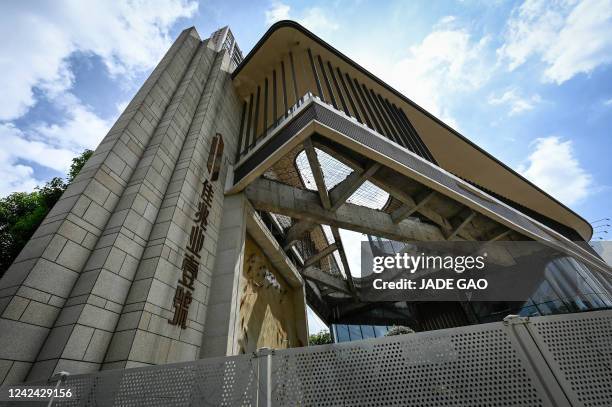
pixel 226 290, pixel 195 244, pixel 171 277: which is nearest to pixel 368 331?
pixel 226 290

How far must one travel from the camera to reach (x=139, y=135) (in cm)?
715

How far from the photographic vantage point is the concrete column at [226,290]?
618 cm

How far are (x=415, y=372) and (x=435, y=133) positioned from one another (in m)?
17.5

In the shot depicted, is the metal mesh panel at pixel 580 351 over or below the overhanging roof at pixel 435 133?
below

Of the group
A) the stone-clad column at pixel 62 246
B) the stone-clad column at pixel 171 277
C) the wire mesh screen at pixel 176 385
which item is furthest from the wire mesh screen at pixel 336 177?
the wire mesh screen at pixel 176 385

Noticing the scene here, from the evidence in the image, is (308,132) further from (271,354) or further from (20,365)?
(20,365)

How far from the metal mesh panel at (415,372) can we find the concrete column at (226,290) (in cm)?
448

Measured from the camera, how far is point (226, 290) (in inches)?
272

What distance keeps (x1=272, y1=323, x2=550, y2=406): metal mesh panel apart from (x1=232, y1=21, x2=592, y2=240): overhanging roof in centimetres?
1360

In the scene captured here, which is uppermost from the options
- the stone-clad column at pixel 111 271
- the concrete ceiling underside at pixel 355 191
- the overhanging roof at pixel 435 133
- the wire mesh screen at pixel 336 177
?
the overhanging roof at pixel 435 133

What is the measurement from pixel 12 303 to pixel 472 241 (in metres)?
17.2

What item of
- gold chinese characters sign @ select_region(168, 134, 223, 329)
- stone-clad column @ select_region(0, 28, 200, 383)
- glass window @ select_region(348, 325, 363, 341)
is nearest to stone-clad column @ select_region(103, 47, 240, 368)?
gold chinese characters sign @ select_region(168, 134, 223, 329)

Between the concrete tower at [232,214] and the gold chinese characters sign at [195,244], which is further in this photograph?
the gold chinese characters sign at [195,244]

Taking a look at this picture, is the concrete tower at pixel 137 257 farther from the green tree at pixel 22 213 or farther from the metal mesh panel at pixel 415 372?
the green tree at pixel 22 213
